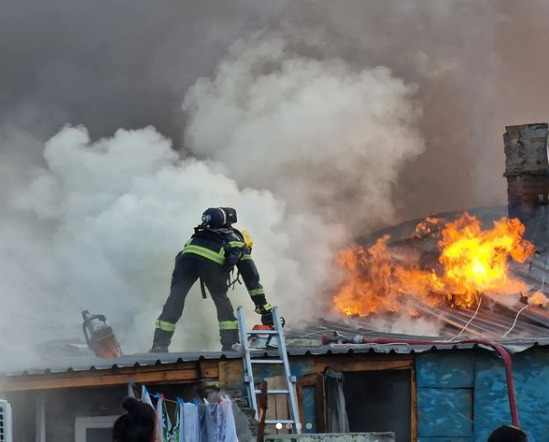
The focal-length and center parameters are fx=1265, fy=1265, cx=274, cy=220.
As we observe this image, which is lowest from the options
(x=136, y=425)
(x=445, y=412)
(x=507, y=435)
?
(x=507, y=435)

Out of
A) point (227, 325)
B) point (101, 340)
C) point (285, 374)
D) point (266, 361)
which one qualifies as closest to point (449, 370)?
point (285, 374)

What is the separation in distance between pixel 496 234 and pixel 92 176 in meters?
7.19

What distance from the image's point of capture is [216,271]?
1556cm

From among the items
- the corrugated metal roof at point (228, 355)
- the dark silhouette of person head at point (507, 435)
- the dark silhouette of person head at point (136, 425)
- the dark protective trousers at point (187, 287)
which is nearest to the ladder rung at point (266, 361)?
the corrugated metal roof at point (228, 355)

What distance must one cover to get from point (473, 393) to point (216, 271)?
3.73m

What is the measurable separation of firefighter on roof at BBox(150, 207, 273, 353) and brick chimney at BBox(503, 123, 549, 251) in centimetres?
Result: 785

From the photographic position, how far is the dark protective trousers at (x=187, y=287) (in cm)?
1528

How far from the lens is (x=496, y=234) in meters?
20.4

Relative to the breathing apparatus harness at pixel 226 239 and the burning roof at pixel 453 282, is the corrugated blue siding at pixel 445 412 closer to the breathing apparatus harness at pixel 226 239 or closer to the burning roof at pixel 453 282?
the breathing apparatus harness at pixel 226 239

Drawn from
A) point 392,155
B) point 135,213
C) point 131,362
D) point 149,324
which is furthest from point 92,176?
point 131,362

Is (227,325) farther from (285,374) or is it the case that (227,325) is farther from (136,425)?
(136,425)

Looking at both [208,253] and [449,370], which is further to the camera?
[208,253]

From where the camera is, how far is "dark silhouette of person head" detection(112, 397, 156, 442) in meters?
7.99

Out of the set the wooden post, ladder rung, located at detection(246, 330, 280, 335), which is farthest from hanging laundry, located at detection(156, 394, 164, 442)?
→ ladder rung, located at detection(246, 330, 280, 335)
